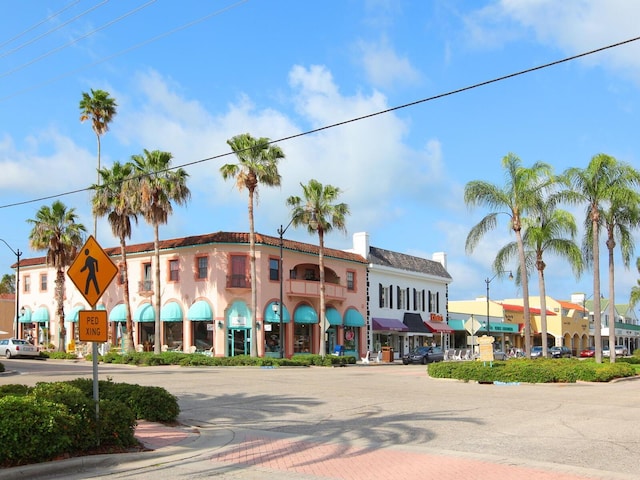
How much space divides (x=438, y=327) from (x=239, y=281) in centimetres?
2251

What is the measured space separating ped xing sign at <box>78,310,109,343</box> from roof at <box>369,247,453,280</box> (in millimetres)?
42957

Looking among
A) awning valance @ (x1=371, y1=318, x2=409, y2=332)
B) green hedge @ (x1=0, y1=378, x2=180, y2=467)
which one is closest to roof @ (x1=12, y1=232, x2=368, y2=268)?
awning valance @ (x1=371, y1=318, x2=409, y2=332)

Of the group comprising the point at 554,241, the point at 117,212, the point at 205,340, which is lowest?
the point at 205,340

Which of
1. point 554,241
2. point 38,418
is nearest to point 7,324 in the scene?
point 554,241

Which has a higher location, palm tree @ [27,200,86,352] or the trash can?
palm tree @ [27,200,86,352]

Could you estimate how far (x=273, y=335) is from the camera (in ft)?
147

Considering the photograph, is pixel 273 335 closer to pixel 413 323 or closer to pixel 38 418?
pixel 413 323

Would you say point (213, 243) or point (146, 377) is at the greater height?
point (213, 243)

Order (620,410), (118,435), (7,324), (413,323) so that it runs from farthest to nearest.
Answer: (7,324), (413,323), (620,410), (118,435)

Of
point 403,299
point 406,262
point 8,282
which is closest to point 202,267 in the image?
point 403,299

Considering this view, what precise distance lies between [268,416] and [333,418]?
1.43m

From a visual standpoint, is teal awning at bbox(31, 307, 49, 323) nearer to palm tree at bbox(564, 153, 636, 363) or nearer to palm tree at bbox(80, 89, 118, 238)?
palm tree at bbox(80, 89, 118, 238)

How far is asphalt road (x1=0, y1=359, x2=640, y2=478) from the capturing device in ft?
35.9

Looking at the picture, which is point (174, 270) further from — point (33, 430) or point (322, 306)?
point (33, 430)
